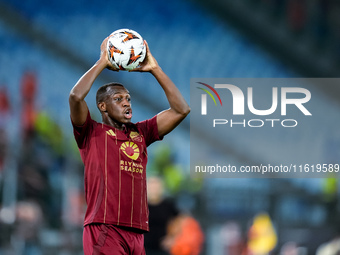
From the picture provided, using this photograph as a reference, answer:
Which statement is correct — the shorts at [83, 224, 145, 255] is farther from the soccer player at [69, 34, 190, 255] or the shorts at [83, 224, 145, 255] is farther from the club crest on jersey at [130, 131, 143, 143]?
the club crest on jersey at [130, 131, 143, 143]

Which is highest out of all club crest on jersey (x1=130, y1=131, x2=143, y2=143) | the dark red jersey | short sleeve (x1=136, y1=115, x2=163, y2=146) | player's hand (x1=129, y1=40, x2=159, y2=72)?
player's hand (x1=129, y1=40, x2=159, y2=72)

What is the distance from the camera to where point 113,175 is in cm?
353

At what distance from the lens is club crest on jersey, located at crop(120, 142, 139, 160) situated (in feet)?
11.9

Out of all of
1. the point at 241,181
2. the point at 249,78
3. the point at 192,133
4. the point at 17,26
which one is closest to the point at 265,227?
the point at 241,181

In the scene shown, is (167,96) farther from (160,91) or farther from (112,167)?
(160,91)

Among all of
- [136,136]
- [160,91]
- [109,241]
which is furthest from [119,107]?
[160,91]

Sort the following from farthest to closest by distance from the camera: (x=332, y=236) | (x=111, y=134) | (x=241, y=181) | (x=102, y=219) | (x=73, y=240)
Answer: (x=241, y=181) → (x=73, y=240) → (x=332, y=236) → (x=111, y=134) → (x=102, y=219)

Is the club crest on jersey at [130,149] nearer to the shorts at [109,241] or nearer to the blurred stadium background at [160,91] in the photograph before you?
the shorts at [109,241]

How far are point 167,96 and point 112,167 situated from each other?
62 cm

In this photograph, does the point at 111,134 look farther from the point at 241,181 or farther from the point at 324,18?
the point at 324,18

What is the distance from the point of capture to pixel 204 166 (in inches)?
370

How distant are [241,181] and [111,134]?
5.80m

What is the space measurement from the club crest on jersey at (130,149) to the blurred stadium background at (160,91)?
477cm

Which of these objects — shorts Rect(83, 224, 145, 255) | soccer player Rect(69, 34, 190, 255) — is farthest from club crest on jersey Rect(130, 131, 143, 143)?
shorts Rect(83, 224, 145, 255)
